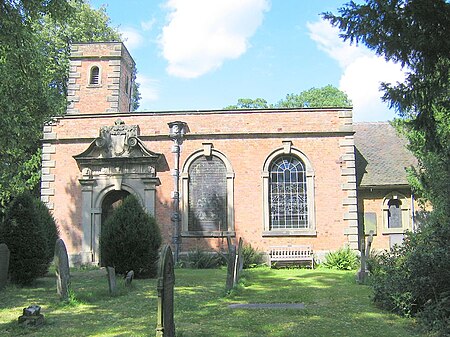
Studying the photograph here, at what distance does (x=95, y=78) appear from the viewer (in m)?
26.3

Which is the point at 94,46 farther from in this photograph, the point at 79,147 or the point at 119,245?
the point at 119,245

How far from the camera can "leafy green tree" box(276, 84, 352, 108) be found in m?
47.9

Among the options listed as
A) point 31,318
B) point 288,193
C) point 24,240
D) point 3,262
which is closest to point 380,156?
point 288,193

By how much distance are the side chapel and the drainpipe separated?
0.04 m

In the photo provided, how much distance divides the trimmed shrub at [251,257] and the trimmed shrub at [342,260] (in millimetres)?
2529

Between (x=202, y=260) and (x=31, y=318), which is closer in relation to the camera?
(x=31, y=318)

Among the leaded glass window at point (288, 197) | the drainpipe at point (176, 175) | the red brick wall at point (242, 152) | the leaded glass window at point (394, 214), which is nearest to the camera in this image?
the red brick wall at point (242, 152)

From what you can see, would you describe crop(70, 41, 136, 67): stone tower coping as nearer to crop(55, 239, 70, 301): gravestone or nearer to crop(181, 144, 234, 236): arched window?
crop(181, 144, 234, 236): arched window

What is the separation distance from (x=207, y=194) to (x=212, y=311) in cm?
1101

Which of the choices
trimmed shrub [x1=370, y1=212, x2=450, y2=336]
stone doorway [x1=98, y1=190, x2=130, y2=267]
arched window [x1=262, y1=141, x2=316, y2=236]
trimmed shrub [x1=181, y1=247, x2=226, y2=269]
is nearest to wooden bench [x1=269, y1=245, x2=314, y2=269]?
arched window [x1=262, y1=141, x2=316, y2=236]

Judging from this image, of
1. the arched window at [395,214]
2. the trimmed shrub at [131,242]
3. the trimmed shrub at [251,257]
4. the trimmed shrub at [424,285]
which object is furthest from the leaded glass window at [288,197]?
the trimmed shrub at [424,285]

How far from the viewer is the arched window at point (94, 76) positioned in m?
26.1

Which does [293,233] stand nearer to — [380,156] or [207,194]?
[207,194]

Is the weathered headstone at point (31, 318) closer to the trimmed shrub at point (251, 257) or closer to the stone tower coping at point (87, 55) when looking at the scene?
the trimmed shrub at point (251, 257)
